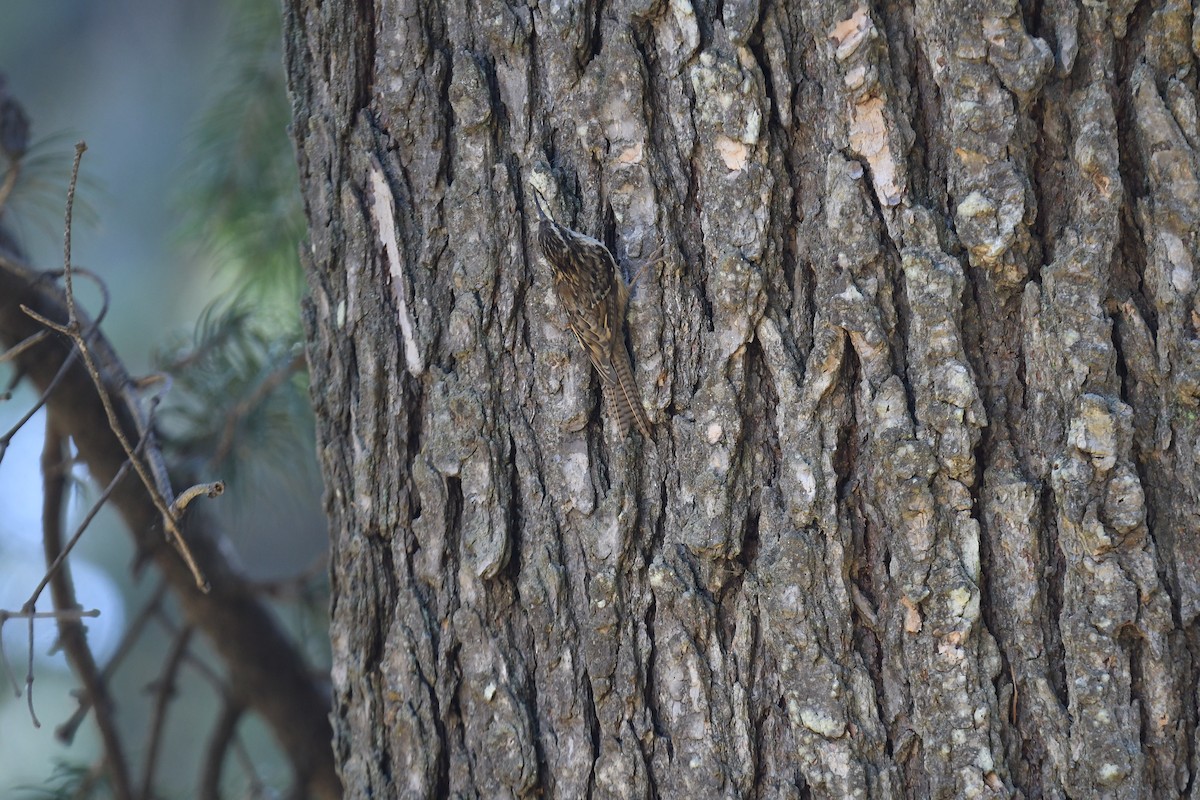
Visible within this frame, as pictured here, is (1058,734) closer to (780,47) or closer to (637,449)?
(637,449)

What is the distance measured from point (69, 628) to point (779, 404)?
152 centimetres

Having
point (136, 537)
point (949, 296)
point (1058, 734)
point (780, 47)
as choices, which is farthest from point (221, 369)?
point (1058, 734)

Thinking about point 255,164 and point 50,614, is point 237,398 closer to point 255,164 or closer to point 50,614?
point 255,164

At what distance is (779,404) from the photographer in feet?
4.20

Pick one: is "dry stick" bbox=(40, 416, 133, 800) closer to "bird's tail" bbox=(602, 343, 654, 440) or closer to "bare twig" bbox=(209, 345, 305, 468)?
"bare twig" bbox=(209, 345, 305, 468)

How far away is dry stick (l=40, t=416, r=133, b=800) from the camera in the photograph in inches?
76.3

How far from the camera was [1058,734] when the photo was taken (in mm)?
1163

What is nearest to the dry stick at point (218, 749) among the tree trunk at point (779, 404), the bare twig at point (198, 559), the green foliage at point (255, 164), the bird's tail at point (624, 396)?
the bare twig at point (198, 559)

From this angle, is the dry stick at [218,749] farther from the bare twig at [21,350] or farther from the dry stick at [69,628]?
the bare twig at [21,350]

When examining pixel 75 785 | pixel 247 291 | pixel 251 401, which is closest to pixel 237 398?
pixel 251 401

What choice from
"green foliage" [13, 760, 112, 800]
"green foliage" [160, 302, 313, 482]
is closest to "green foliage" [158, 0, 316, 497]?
"green foliage" [160, 302, 313, 482]

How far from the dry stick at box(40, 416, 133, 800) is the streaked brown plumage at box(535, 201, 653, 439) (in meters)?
1.25

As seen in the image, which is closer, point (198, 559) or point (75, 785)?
point (198, 559)

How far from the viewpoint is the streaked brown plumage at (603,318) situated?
1.30 meters
